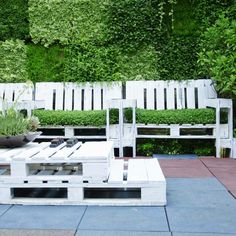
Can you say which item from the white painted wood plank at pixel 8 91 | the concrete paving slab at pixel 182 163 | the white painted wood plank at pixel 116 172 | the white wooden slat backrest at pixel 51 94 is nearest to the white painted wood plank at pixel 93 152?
the white painted wood plank at pixel 116 172

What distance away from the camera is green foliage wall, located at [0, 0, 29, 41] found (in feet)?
23.4

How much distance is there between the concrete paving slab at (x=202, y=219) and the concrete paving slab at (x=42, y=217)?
0.67 meters

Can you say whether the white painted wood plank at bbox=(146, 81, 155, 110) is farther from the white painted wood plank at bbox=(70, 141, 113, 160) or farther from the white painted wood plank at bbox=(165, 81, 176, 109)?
the white painted wood plank at bbox=(70, 141, 113, 160)

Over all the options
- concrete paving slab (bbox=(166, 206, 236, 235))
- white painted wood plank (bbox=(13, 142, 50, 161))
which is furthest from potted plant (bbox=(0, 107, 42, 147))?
concrete paving slab (bbox=(166, 206, 236, 235))

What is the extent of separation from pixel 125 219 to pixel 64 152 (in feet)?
3.05

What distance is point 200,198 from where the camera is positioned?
333 cm

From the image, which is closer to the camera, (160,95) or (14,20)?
(160,95)

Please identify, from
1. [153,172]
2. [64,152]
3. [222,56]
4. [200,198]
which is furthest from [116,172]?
[222,56]

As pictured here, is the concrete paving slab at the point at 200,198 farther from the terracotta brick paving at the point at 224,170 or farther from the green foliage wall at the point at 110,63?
the green foliage wall at the point at 110,63

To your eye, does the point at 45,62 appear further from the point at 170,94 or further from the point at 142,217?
the point at 142,217

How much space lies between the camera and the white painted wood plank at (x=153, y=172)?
313 centimetres

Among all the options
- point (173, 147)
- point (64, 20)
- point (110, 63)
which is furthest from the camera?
point (64, 20)

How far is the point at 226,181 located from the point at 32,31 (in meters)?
4.59

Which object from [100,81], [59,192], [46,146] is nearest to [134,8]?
[100,81]
